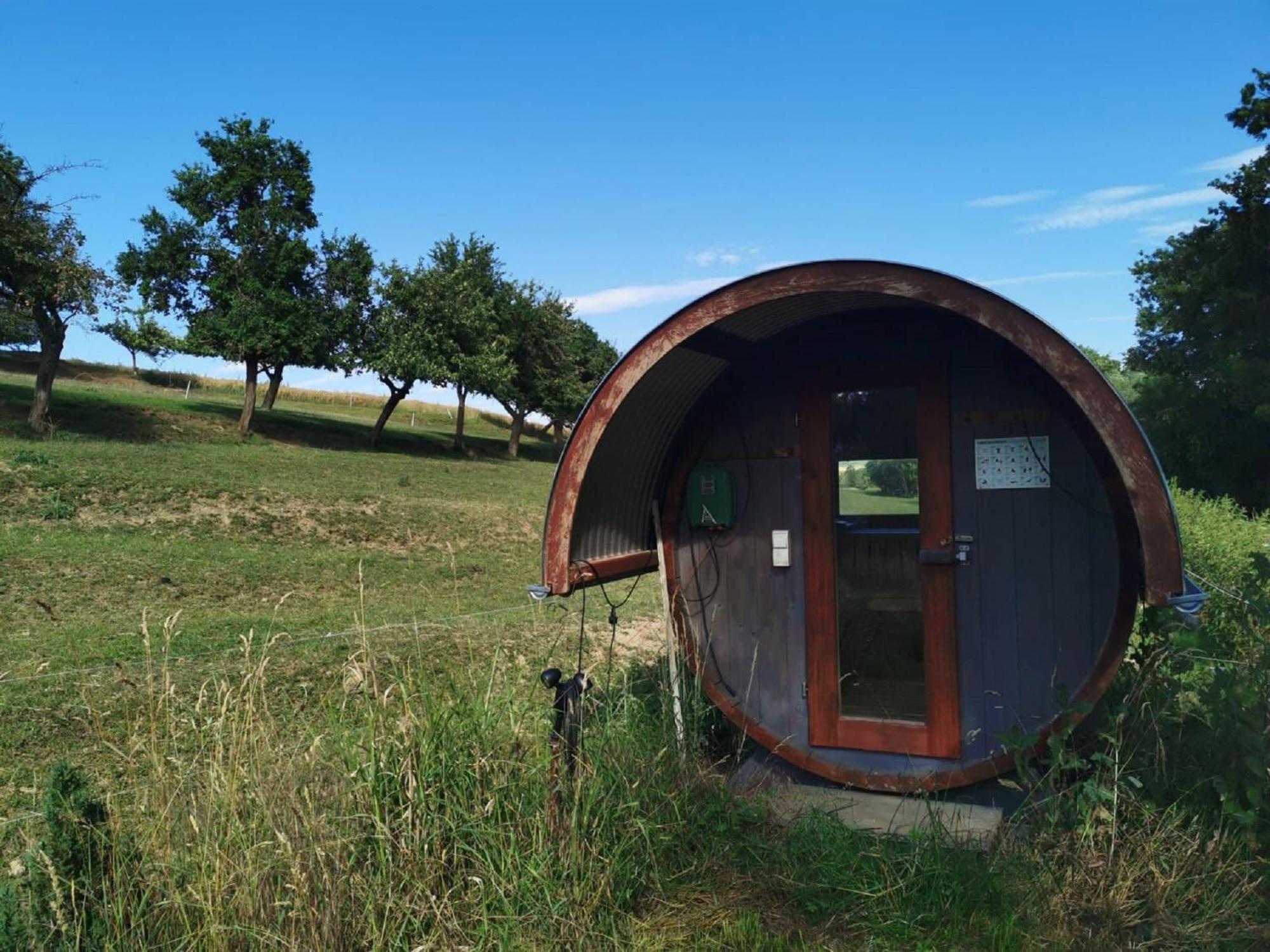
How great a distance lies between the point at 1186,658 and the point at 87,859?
186 inches

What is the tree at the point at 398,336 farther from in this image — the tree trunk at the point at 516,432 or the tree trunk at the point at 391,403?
the tree trunk at the point at 516,432

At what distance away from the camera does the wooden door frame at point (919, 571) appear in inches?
207

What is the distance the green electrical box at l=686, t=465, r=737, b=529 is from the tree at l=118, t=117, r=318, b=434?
2546cm

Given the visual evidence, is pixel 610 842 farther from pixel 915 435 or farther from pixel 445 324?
pixel 445 324

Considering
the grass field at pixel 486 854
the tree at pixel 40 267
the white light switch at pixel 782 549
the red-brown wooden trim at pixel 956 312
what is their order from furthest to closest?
the tree at pixel 40 267 → the white light switch at pixel 782 549 → the red-brown wooden trim at pixel 956 312 → the grass field at pixel 486 854

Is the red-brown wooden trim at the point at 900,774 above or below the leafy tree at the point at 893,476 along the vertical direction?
below

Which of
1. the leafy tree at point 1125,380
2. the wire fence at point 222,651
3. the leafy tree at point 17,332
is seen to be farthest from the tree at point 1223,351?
the leafy tree at point 17,332

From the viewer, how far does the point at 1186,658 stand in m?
4.37

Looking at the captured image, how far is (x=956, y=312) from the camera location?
14.4 feet

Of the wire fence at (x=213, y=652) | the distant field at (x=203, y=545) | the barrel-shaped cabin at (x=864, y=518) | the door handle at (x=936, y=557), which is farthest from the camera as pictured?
the distant field at (x=203, y=545)

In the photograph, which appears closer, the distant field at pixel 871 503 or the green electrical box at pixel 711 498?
the distant field at pixel 871 503

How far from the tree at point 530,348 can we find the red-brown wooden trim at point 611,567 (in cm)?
3347

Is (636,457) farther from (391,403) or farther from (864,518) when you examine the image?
(391,403)

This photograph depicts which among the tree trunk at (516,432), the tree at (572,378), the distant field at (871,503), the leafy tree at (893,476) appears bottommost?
the distant field at (871,503)
